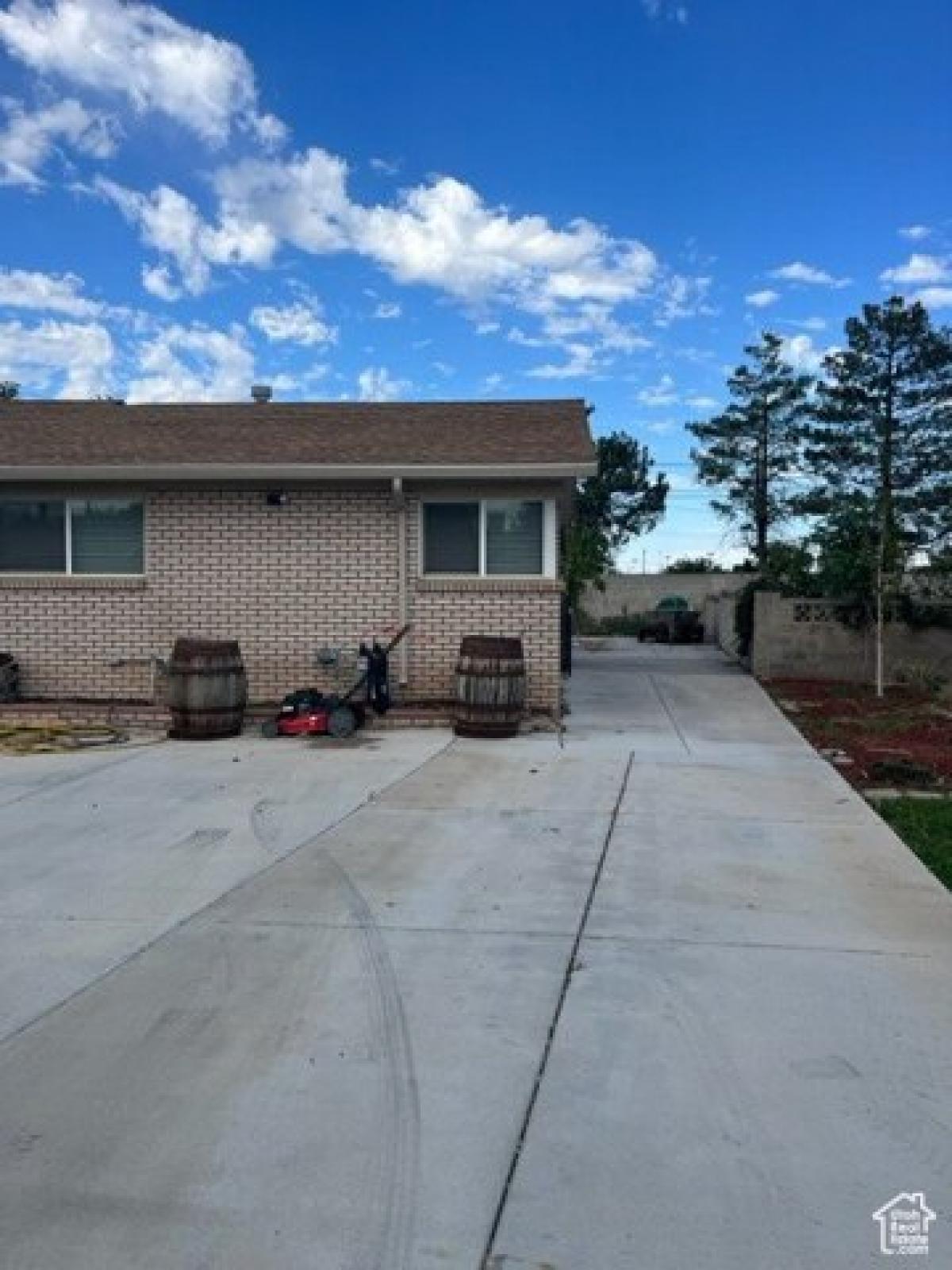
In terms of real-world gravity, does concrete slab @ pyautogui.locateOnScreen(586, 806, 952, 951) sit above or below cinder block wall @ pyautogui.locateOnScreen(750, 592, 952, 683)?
below

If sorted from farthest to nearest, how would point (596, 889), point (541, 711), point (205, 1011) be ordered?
point (541, 711), point (596, 889), point (205, 1011)

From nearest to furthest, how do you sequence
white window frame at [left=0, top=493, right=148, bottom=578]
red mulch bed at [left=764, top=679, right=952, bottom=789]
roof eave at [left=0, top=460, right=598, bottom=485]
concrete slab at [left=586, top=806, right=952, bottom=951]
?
concrete slab at [left=586, top=806, right=952, bottom=951] → red mulch bed at [left=764, top=679, right=952, bottom=789] → roof eave at [left=0, top=460, right=598, bottom=485] → white window frame at [left=0, top=493, right=148, bottom=578]

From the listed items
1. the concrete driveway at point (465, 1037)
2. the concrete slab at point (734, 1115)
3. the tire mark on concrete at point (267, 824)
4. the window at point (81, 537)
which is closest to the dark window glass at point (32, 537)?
the window at point (81, 537)

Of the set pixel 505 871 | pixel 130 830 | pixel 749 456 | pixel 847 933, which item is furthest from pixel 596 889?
pixel 749 456

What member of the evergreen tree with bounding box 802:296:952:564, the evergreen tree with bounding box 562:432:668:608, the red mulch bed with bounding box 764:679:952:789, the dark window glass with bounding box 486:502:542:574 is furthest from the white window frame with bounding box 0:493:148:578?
the evergreen tree with bounding box 562:432:668:608

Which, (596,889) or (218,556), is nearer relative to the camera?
(596,889)

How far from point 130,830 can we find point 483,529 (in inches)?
239

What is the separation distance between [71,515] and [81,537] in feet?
0.90

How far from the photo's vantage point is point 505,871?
5.69 metres

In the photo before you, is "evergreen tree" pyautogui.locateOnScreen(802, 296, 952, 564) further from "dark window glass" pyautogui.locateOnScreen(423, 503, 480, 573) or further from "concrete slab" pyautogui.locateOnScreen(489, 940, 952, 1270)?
"concrete slab" pyautogui.locateOnScreen(489, 940, 952, 1270)

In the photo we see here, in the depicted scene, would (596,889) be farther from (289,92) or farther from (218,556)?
(289,92)

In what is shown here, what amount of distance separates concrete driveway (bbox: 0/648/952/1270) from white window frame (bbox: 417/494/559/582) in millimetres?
4787

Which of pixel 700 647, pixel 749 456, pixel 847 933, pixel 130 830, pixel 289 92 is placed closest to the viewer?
pixel 847 933

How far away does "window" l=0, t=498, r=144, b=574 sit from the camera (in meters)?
12.2
